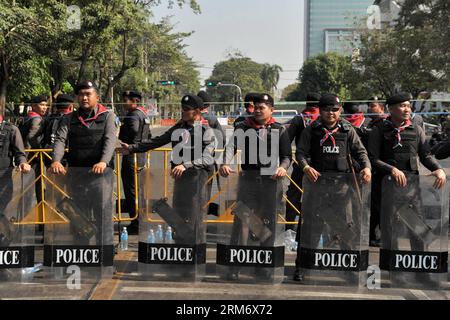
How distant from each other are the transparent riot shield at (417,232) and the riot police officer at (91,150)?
8.78 feet

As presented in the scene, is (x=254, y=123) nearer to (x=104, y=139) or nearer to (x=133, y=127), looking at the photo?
(x=104, y=139)

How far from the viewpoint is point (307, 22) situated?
6275 inches

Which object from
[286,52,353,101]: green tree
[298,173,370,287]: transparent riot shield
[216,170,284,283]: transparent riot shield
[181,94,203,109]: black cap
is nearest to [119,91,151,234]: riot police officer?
[181,94,203,109]: black cap

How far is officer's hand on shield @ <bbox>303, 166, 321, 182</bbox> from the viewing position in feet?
16.0

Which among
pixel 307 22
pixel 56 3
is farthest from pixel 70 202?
pixel 307 22

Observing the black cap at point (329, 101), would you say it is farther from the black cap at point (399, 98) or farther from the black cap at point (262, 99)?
the black cap at point (399, 98)

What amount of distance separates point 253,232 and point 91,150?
1.78 metres

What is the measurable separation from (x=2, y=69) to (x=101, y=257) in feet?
54.8

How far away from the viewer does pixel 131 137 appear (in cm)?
707

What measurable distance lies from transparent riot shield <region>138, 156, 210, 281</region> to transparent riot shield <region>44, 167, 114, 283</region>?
15.2 inches

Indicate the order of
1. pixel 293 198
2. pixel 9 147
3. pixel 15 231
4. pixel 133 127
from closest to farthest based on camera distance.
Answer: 1. pixel 15 231
2. pixel 9 147
3. pixel 293 198
4. pixel 133 127

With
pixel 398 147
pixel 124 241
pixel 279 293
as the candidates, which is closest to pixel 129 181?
pixel 124 241

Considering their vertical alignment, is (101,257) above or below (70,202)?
below

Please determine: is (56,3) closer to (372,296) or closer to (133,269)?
(133,269)
